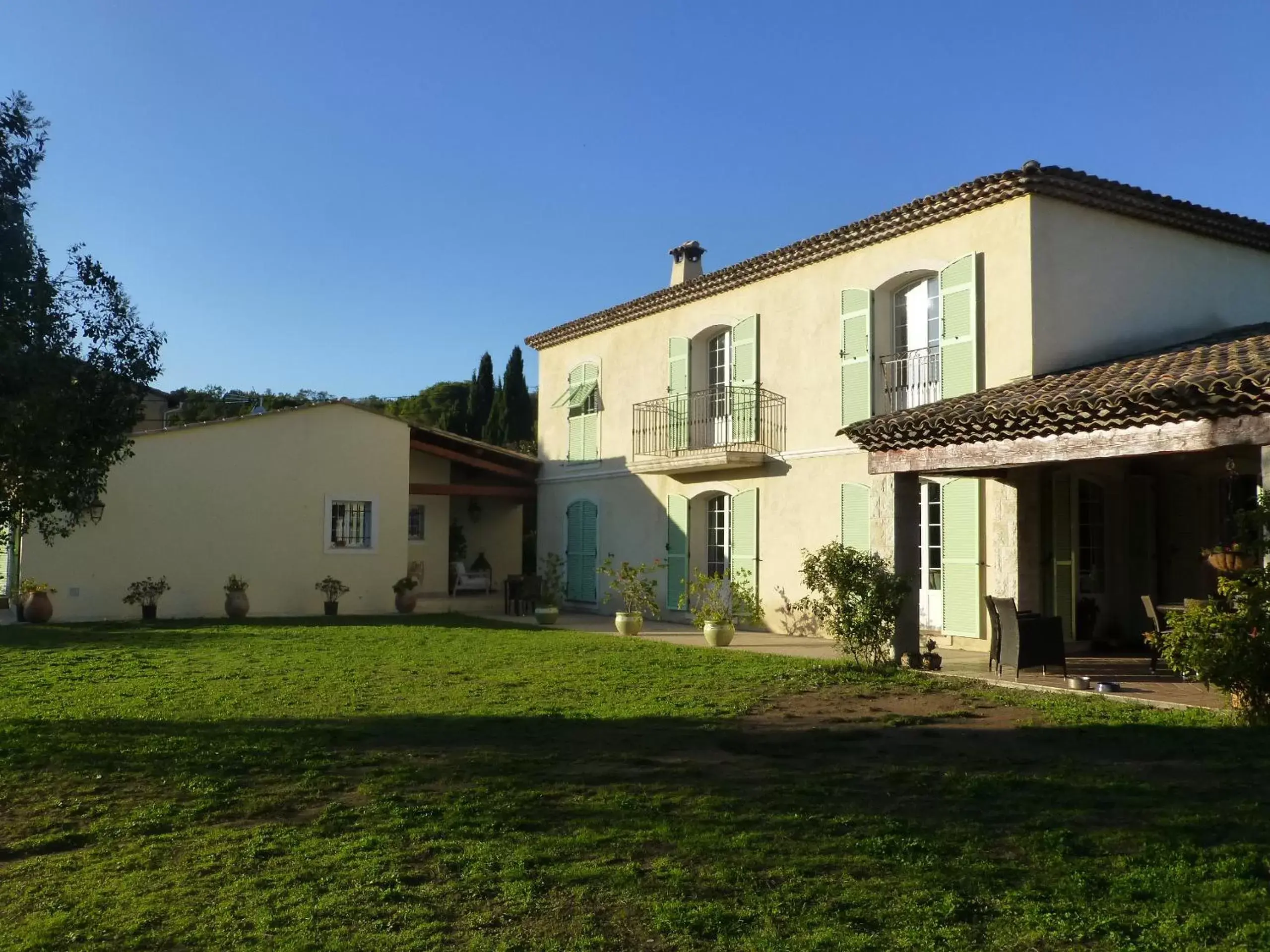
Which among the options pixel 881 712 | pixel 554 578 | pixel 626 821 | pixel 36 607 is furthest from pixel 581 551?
pixel 626 821

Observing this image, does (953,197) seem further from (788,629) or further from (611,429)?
(611,429)

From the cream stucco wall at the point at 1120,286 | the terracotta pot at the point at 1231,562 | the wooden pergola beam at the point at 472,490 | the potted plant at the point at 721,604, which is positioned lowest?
the potted plant at the point at 721,604

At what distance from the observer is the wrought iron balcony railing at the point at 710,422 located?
634 inches

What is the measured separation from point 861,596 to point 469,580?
14475 millimetres

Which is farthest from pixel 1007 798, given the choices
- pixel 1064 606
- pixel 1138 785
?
pixel 1064 606

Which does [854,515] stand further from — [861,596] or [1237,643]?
[1237,643]

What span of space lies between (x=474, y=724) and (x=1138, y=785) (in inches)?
179

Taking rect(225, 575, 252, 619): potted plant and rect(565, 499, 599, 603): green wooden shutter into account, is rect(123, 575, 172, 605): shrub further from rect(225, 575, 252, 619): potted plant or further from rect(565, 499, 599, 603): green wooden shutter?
rect(565, 499, 599, 603): green wooden shutter

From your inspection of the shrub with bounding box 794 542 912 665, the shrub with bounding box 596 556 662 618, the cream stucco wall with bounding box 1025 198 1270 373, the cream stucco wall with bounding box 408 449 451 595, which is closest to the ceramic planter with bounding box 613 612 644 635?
the shrub with bounding box 596 556 662 618

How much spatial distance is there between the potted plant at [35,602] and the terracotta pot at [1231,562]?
16272mm

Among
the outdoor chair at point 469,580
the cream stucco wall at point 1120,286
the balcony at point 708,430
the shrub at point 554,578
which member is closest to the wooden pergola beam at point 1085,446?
the cream stucco wall at point 1120,286

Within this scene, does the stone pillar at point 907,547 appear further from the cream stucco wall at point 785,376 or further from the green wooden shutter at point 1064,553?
the green wooden shutter at point 1064,553

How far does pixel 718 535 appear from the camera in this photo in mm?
17469

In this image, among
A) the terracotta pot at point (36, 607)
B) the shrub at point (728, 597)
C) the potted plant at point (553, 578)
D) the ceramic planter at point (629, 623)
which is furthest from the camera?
the potted plant at point (553, 578)
